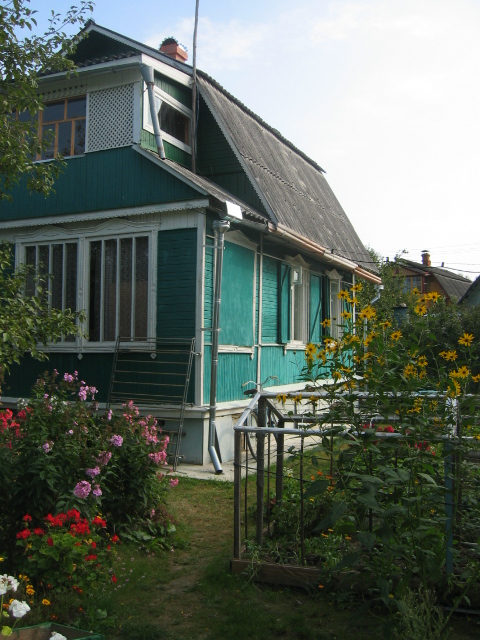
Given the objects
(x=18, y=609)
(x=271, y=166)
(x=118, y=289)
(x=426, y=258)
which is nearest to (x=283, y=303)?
(x=271, y=166)

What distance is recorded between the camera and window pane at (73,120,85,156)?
10.8 metres

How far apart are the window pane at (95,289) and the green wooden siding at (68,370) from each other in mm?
386

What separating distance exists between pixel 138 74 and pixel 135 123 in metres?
0.80

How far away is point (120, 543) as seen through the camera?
5.34m

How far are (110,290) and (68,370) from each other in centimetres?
152

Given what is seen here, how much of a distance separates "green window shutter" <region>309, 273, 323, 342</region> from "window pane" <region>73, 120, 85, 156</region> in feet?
18.7

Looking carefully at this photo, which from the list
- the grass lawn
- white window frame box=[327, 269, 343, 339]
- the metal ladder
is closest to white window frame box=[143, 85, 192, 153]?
the metal ladder

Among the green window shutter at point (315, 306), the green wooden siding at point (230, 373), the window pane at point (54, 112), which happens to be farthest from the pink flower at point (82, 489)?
the green window shutter at point (315, 306)

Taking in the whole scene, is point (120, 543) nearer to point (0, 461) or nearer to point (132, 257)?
point (0, 461)

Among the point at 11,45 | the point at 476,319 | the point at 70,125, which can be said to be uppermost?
the point at 70,125

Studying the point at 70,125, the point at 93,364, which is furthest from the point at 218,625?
the point at 70,125

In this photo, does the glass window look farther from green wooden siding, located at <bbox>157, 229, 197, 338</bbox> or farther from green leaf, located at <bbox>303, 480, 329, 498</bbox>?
green leaf, located at <bbox>303, 480, 329, 498</bbox>

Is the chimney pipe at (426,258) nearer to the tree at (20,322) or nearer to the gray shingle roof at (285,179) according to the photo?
the gray shingle roof at (285,179)

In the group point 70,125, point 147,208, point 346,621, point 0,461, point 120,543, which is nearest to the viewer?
point 346,621
